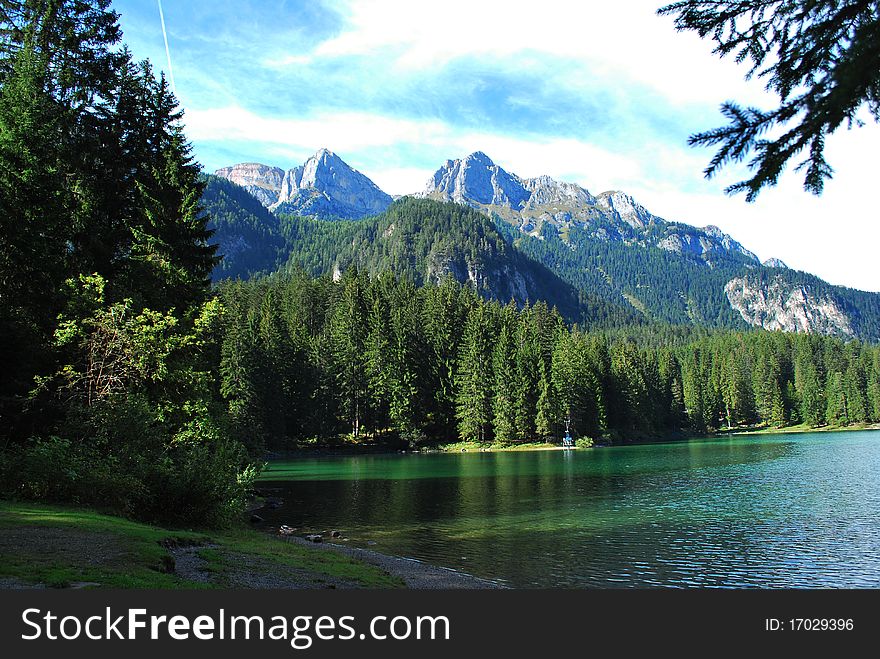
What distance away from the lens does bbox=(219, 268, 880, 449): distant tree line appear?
9169 cm

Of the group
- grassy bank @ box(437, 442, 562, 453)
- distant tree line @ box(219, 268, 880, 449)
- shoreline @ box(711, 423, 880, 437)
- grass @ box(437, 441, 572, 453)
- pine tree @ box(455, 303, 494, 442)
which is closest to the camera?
distant tree line @ box(219, 268, 880, 449)

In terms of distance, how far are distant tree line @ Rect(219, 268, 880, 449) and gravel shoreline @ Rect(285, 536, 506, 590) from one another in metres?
56.2

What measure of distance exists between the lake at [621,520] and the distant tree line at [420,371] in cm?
3565

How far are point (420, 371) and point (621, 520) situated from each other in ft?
248

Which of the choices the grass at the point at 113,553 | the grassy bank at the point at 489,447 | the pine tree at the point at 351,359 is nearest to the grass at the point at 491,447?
the grassy bank at the point at 489,447

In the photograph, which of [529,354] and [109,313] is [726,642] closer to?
[109,313]

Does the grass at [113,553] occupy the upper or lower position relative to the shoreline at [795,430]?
upper

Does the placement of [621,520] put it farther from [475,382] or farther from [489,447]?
[475,382]

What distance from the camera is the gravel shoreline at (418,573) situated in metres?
17.5

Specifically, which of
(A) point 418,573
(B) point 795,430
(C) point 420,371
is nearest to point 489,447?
(C) point 420,371

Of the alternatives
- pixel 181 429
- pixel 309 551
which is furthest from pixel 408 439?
pixel 309 551

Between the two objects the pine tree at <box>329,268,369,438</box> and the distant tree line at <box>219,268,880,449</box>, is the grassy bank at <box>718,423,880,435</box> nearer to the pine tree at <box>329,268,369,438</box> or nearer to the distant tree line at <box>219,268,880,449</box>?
the distant tree line at <box>219,268,880,449</box>

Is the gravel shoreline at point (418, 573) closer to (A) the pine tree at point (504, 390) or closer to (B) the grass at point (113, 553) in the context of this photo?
(B) the grass at point (113, 553)

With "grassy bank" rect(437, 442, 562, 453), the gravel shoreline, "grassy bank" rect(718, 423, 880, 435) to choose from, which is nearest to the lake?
the gravel shoreline
